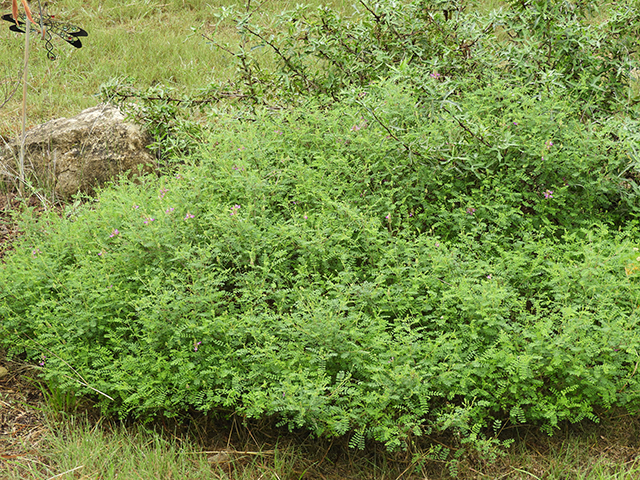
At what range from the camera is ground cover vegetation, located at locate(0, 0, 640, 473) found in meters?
2.79

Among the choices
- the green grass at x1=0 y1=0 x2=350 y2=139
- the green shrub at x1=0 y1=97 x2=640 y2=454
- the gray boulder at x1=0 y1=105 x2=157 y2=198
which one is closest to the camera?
the green shrub at x1=0 y1=97 x2=640 y2=454

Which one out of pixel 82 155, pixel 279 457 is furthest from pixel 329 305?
pixel 82 155

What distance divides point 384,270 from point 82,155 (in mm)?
3362

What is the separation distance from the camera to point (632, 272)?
3256 mm

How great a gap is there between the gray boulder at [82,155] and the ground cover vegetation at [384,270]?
1033mm

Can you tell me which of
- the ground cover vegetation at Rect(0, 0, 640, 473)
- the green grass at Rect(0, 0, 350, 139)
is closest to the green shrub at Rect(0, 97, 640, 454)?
the ground cover vegetation at Rect(0, 0, 640, 473)

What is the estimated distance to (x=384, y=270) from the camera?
10.4 feet

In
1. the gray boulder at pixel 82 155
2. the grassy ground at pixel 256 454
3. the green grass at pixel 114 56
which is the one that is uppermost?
the green grass at pixel 114 56

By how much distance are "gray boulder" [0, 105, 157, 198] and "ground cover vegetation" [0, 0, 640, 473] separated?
1033 mm

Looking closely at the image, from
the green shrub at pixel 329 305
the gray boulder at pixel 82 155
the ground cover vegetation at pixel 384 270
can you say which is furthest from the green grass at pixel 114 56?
the green shrub at pixel 329 305

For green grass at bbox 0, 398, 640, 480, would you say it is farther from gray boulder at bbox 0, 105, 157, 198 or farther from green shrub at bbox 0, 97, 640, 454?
gray boulder at bbox 0, 105, 157, 198

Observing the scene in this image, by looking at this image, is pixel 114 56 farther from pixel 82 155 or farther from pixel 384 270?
pixel 384 270

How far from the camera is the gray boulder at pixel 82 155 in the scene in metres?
5.36

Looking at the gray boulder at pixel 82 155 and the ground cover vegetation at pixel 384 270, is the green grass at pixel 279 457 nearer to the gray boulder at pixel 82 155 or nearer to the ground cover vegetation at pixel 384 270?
the ground cover vegetation at pixel 384 270
